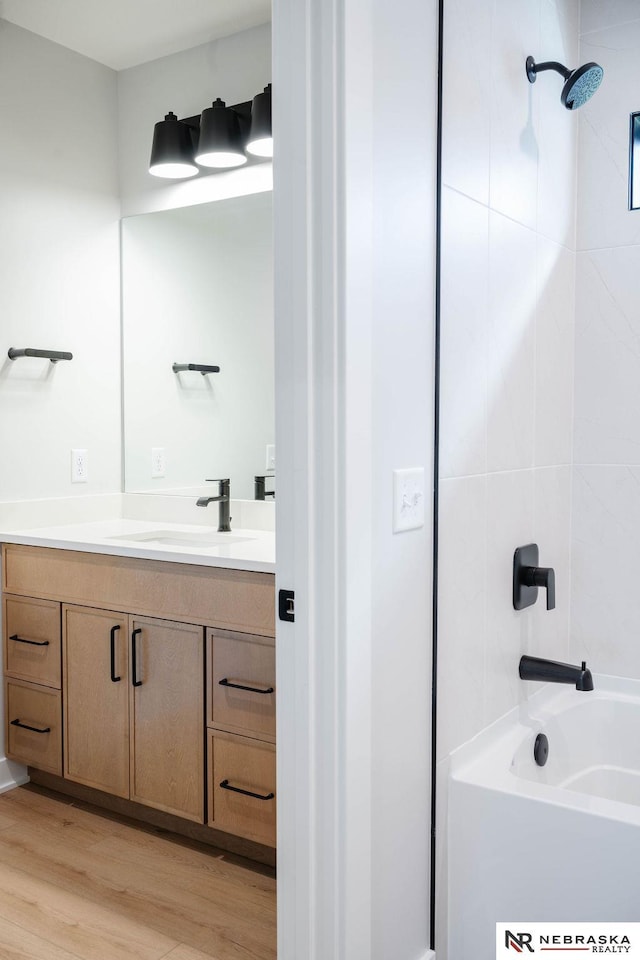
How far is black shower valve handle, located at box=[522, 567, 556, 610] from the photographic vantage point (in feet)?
6.34

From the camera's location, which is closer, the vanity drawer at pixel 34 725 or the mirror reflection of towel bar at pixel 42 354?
the vanity drawer at pixel 34 725

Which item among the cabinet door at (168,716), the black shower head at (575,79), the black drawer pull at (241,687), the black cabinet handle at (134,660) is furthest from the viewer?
the black cabinet handle at (134,660)

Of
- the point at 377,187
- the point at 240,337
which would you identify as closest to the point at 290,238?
the point at 377,187

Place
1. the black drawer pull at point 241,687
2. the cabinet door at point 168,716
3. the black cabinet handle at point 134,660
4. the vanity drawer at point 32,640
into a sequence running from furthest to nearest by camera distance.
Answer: the vanity drawer at point 32,640
the black cabinet handle at point 134,660
the cabinet door at point 168,716
the black drawer pull at point 241,687

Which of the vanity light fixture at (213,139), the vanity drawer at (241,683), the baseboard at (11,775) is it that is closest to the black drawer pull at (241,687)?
the vanity drawer at (241,683)

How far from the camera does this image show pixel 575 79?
188 centimetres

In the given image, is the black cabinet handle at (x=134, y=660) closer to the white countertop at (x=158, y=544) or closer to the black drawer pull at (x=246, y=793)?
the white countertop at (x=158, y=544)

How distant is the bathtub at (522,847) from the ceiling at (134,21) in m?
2.32

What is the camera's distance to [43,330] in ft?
9.55

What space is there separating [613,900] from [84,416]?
2.33 meters

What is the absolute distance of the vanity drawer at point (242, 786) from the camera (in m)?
2.16

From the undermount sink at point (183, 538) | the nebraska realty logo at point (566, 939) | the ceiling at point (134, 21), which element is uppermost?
the ceiling at point (134, 21)

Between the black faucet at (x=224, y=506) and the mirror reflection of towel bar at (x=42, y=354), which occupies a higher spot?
the mirror reflection of towel bar at (x=42, y=354)

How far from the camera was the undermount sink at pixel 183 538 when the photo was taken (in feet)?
8.87
